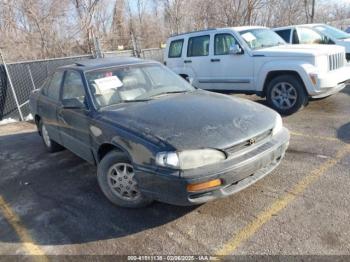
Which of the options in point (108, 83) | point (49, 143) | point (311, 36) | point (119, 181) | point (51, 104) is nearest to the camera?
point (119, 181)

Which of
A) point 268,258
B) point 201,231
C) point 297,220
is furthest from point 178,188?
point 297,220

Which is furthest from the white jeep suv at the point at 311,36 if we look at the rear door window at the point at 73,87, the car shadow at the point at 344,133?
the rear door window at the point at 73,87

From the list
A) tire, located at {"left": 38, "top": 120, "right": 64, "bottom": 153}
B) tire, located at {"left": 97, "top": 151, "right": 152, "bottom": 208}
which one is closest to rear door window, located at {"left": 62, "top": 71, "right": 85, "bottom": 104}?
tire, located at {"left": 97, "top": 151, "right": 152, "bottom": 208}

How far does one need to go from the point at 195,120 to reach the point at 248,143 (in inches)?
22.4

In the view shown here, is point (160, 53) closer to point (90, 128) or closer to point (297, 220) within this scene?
→ point (90, 128)

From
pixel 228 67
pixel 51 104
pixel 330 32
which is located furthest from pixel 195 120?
pixel 330 32

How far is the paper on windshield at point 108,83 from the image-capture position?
3754mm

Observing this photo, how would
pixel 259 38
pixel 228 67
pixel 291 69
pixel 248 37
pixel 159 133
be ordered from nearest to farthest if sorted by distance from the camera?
pixel 159 133 < pixel 291 69 < pixel 248 37 < pixel 259 38 < pixel 228 67

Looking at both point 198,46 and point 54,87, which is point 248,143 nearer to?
point 54,87

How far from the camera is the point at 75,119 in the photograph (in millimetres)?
3947

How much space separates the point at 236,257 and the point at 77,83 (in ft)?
9.49

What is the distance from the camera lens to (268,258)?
8.14ft

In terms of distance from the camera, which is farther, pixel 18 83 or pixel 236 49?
pixel 18 83

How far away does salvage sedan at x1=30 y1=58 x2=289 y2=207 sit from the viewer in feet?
8.92
